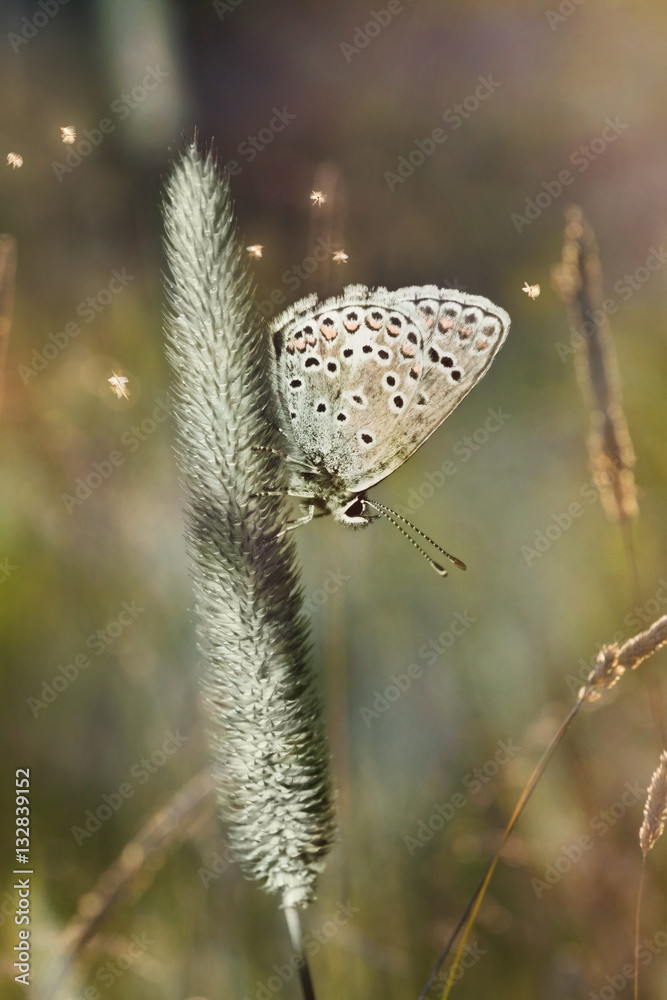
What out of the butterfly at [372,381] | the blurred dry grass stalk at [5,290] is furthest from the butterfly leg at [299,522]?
the blurred dry grass stalk at [5,290]

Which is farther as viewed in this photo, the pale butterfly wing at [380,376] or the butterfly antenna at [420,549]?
the butterfly antenna at [420,549]

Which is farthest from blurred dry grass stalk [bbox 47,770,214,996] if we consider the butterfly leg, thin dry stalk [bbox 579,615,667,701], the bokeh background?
thin dry stalk [bbox 579,615,667,701]

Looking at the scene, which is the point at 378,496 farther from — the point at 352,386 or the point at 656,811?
the point at 656,811

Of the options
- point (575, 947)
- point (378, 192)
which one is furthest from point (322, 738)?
point (378, 192)

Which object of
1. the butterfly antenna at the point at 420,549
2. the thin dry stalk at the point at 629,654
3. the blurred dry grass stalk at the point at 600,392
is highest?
the blurred dry grass stalk at the point at 600,392

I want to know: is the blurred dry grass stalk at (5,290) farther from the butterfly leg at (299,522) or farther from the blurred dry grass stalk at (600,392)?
the blurred dry grass stalk at (600,392)

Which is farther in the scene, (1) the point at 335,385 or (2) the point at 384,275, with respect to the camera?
(2) the point at 384,275

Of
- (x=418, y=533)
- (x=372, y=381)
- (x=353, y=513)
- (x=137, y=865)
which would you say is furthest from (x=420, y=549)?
(x=137, y=865)

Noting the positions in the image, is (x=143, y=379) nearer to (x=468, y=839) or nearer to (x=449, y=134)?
(x=449, y=134)
